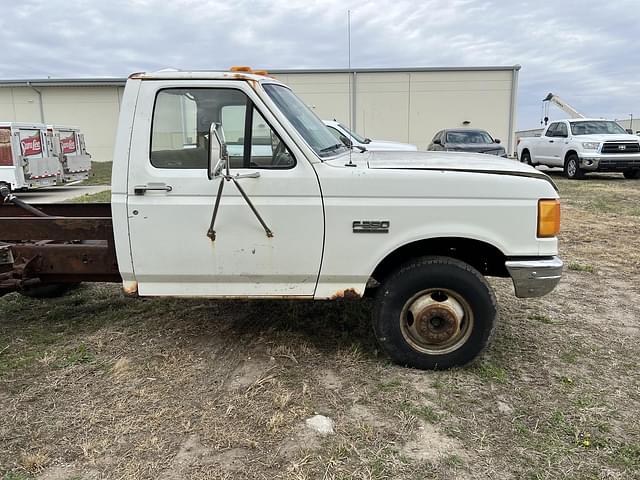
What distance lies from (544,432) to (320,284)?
5.38ft

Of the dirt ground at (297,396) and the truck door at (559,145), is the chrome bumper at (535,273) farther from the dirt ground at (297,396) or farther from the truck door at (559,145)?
the truck door at (559,145)

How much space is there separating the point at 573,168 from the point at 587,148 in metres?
0.81

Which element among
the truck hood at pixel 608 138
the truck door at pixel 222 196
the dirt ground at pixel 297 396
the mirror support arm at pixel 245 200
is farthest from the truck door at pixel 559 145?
the mirror support arm at pixel 245 200

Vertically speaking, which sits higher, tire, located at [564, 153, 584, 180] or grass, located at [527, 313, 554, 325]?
tire, located at [564, 153, 584, 180]

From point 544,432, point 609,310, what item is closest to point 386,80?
point 609,310

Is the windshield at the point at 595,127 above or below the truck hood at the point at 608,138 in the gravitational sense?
above

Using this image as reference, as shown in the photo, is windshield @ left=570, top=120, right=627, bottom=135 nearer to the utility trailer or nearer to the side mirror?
the utility trailer

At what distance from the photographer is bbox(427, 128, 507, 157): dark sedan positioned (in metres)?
15.8

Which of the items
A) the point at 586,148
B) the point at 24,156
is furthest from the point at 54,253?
the point at 586,148

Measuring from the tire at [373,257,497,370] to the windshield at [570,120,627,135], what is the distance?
50.5 ft

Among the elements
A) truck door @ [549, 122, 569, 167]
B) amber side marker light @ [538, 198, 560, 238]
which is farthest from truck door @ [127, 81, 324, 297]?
truck door @ [549, 122, 569, 167]

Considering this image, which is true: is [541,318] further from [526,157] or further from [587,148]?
[526,157]

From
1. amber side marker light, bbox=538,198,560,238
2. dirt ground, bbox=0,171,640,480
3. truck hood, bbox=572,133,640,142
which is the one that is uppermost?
truck hood, bbox=572,133,640,142

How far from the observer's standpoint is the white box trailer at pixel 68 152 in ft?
51.8
